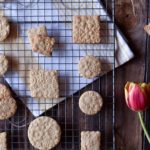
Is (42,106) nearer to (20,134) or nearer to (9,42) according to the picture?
(20,134)

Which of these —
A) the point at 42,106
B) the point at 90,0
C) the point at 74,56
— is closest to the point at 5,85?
the point at 42,106

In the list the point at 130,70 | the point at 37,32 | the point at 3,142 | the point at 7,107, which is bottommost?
the point at 3,142

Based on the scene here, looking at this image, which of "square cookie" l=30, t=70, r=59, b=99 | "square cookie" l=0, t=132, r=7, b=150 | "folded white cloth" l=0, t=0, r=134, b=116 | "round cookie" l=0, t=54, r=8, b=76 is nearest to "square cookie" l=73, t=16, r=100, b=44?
"folded white cloth" l=0, t=0, r=134, b=116

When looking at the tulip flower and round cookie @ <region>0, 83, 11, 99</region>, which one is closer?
the tulip flower

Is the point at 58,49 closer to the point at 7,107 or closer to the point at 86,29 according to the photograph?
the point at 86,29

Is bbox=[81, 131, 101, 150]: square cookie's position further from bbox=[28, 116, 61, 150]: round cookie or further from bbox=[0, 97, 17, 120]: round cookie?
bbox=[0, 97, 17, 120]: round cookie

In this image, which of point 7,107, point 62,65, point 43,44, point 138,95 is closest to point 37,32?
point 43,44

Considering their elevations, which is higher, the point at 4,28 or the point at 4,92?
the point at 4,28
